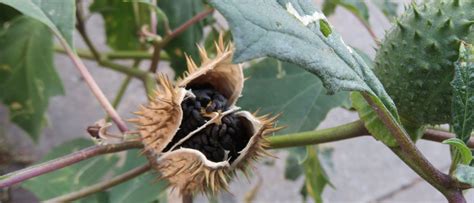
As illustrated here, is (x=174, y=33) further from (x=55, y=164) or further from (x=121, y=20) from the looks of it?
(x=121, y=20)

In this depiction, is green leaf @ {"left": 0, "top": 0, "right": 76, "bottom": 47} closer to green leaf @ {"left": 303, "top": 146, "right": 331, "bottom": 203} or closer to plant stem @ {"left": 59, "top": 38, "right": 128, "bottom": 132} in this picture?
plant stem @ {"left": 59, "top": 38, "right": 128, "bottom": 132}

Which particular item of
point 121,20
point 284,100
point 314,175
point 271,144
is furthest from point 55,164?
point 121,20

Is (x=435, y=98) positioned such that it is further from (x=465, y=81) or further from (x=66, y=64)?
(x=66, y=64)

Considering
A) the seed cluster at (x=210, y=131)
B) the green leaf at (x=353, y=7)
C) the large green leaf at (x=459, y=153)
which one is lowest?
the green leaf at (x=353, y=7)

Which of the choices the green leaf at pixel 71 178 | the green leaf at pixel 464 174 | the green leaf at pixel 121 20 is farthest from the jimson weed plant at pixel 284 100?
the green leaf at pixel 121 20

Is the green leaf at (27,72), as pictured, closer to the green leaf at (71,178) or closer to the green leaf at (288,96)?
the green leaf at (71,178)

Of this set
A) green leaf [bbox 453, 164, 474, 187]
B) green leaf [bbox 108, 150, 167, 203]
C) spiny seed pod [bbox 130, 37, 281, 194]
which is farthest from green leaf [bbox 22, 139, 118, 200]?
green leaf [bbox 453, 164, 474, 187]
